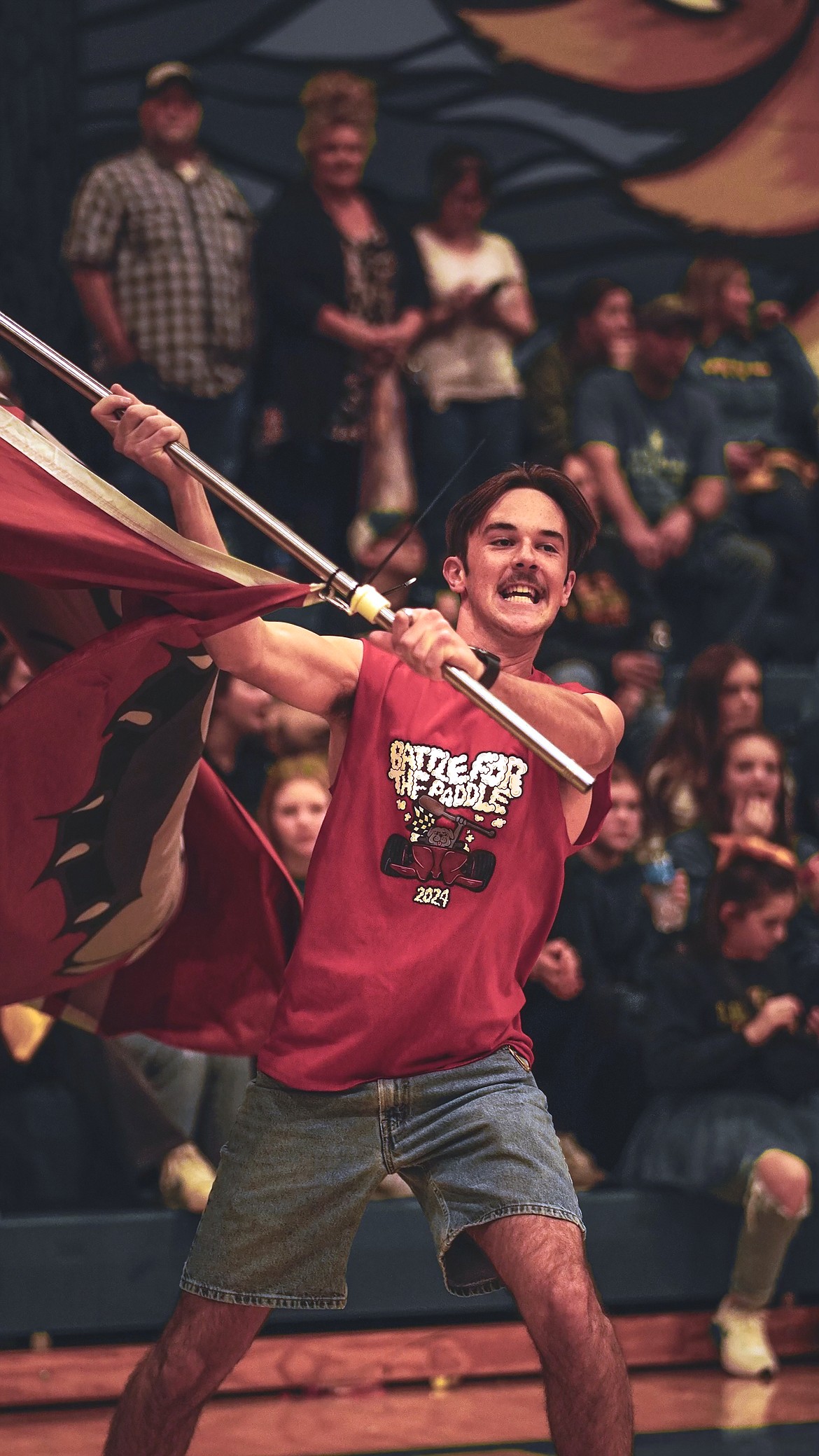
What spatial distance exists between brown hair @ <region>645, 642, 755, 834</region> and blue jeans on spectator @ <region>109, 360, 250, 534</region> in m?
1.52

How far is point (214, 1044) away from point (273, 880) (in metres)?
0.34

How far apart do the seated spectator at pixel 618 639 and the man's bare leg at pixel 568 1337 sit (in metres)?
2.93

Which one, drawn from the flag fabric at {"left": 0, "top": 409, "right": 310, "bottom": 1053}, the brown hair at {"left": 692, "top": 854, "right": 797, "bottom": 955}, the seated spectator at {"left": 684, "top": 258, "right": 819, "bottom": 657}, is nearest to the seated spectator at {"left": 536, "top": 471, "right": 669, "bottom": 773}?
the brown hair at {"left": 692, "top": 854, "right": 797, "bottom": 955}

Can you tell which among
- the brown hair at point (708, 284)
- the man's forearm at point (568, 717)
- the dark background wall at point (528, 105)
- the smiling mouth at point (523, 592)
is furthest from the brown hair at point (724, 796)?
the smiling mouth at point (523, 592)

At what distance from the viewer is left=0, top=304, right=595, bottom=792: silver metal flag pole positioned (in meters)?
2.34

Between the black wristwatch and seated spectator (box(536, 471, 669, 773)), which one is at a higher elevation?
the black wristwatch

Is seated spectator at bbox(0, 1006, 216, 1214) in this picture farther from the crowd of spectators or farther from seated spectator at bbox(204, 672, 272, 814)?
seated spectator at bbox(204, 672, 272, 814)

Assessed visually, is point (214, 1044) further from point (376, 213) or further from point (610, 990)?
point (376, 213)

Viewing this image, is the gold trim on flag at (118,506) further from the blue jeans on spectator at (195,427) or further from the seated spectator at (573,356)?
the seated spectator at (573,356)

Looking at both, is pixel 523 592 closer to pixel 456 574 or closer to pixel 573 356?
pixel 456 574

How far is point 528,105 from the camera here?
642cm

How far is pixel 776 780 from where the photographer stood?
16.4ft

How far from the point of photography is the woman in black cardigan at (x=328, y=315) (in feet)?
17.7

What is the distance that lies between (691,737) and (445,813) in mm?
2681
